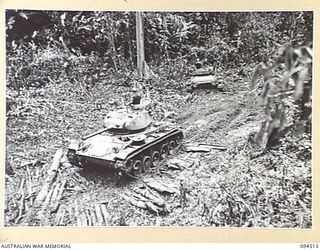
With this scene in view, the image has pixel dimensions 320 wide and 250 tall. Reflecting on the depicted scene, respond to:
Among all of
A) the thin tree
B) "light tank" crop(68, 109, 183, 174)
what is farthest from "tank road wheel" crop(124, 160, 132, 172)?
the thin tree

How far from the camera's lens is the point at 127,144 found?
792 mm

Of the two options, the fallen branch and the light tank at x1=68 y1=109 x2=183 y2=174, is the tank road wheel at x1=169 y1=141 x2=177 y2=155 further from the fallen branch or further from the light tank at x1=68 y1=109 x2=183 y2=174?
the fallen branch

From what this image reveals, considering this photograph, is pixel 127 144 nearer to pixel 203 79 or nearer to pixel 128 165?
pixel 128 165

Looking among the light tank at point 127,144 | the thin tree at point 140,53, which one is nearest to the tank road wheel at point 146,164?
the light tank at point 127,144

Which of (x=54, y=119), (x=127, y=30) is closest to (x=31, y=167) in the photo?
(x=54, y=119)

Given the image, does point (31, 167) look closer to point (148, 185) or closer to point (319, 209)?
point (148, 185)

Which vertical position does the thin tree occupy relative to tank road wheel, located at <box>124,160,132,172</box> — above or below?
above

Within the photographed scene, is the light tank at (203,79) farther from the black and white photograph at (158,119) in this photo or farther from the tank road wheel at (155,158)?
the tank road wheel at (155,158)

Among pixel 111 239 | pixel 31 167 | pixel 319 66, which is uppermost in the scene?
pixel 319 66

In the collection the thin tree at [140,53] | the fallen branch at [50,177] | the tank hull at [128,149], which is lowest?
the fallen branch at [50,177]

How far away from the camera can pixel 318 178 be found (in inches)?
31.1

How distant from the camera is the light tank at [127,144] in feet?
2.57

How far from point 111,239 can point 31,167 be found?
0.51ft

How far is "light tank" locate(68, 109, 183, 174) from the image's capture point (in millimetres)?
785
